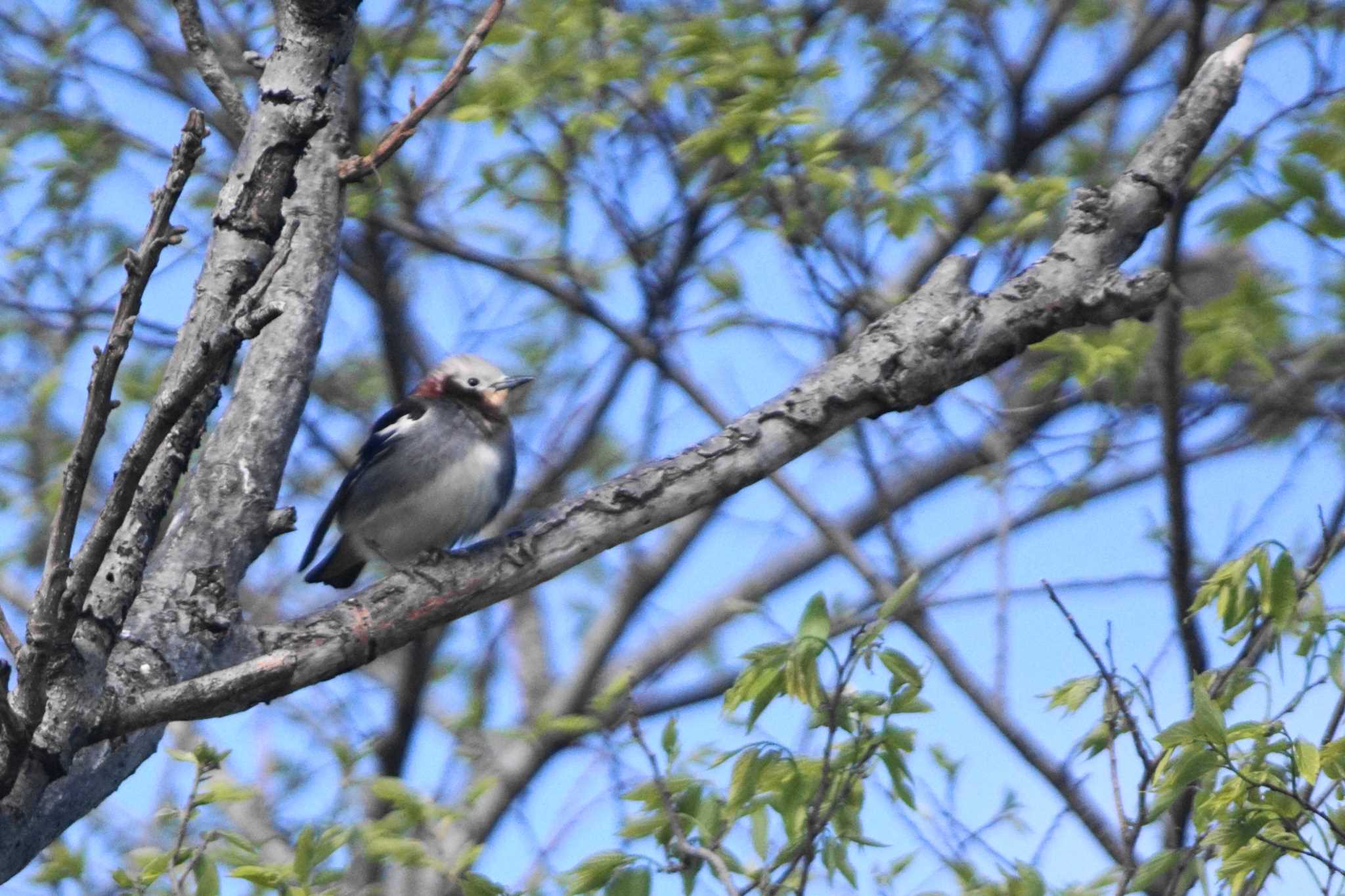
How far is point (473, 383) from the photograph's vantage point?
624cm

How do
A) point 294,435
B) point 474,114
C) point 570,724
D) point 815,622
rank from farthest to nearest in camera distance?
point 474,114, point 570,724, point 294,435, point 815,622

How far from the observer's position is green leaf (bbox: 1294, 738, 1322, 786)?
3.33m

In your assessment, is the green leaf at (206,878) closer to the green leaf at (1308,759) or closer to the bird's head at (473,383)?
the bird's head at (473,383)

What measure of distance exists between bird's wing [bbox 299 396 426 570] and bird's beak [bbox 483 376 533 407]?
0.99 feet

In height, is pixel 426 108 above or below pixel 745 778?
above

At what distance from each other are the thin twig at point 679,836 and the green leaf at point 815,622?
0.49 metres

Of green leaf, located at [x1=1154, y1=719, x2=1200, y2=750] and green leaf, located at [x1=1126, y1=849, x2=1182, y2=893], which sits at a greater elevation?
green leaf, located at [x1=1154, y1=719, x2=1200, y2=750]

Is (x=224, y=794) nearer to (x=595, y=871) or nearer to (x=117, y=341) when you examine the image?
(x=595, y=871)

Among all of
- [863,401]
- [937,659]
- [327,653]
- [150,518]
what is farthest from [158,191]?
[937,659]

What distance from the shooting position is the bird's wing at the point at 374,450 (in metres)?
5.88

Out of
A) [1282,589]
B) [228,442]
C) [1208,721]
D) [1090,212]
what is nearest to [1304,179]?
[1090,212]

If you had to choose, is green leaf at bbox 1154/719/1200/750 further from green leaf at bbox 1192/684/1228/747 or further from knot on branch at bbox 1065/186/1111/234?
knot on branch at bbox 1065/186/1111/234

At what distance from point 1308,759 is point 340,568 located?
4062 millimetres

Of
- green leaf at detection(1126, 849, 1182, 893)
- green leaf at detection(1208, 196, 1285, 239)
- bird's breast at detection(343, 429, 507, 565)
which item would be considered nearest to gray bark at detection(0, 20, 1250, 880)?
green leaf at detection(1126, 849, 1182, 893)
